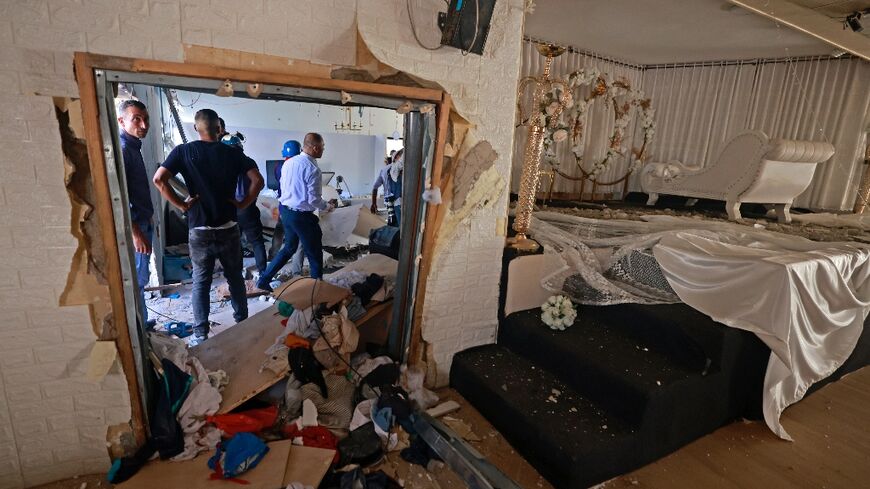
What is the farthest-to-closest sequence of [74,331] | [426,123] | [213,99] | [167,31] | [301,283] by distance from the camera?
1. [213,99]
2. [301,283]
3. [426,123]
4. [74,331]
5. [167,31]

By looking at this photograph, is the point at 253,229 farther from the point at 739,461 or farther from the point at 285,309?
the point at 739,461

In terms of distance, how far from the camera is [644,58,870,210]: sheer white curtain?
16.0 feet

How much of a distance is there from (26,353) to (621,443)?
2.52 metres

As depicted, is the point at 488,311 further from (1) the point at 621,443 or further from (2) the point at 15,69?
(2) the point at 15,69

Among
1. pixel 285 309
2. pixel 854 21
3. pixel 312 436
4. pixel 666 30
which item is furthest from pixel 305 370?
pixel 854 21

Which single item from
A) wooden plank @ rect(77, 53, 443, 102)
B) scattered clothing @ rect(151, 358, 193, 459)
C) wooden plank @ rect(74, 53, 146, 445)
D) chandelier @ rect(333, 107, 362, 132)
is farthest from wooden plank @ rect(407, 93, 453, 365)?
chandelier @ rect(333, 107, 362, 132)

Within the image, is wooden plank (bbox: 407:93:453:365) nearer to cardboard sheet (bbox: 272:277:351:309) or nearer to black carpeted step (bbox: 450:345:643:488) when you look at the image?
black carpeted step (bbox: 450:345:643:488)

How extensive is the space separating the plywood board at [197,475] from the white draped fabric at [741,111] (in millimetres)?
4117

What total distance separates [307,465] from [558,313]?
5.36 feet

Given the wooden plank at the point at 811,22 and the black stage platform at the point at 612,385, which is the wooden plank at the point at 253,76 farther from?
the wooden plank at the point at 811,22

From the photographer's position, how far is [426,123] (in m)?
2.13

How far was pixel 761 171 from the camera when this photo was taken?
3721 mm

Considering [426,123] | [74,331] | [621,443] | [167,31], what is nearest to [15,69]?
[167,31]

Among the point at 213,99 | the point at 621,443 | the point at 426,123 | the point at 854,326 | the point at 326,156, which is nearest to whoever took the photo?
the point at 621,443
